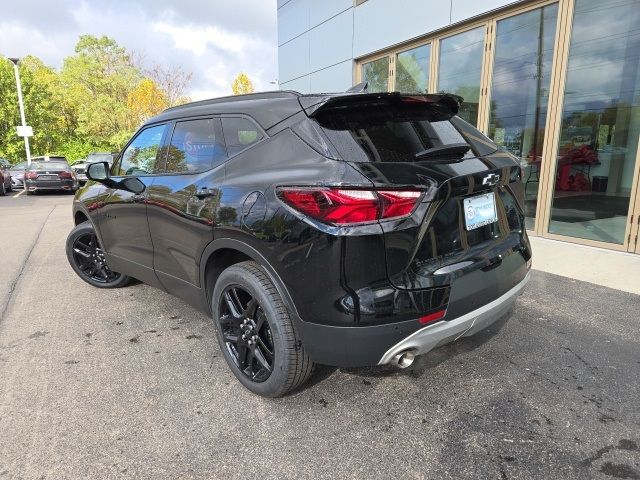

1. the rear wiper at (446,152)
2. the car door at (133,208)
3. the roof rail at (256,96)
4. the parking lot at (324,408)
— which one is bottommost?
the parking lot at (324,408)

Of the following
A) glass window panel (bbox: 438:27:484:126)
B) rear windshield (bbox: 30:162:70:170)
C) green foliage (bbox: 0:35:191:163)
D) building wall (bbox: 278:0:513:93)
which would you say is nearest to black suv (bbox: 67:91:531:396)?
glass window panel (bbox: 438:27:484:126)

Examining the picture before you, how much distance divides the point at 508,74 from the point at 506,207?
212 inches

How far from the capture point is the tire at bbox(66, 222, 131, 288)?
15.4 ft

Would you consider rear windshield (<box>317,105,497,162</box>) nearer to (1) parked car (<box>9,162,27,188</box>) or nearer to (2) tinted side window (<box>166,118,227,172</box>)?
(2) tinted side window (<box>166,118,227,172</box>)

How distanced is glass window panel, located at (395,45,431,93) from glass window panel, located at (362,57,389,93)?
336mm

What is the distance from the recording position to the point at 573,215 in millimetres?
6508

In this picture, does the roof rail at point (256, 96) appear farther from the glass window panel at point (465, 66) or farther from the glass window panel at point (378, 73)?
the glass window panel at point (378, 73)

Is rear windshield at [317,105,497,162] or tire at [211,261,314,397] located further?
tire at [211,261,314,397]

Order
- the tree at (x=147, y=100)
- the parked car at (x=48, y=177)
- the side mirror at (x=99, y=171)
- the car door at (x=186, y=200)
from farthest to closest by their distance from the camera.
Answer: the tree at (x=147, y=100) → the parked car at (x=48, y=177) → the side mirror at (x=99, y=171) → the car door at (x=186, y=200)

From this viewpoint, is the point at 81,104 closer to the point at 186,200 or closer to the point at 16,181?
the point at 16,181

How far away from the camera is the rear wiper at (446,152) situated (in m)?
2.31

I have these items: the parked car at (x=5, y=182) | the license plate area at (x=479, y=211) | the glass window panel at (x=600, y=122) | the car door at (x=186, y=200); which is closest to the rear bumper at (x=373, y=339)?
the license plate area at (x=479, y=211)

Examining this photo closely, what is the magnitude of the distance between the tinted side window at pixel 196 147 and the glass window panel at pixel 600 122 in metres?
5.39

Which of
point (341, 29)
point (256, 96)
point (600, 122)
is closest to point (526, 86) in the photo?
point (600, 122)
